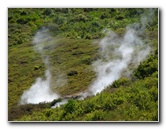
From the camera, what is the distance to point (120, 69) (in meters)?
6.23

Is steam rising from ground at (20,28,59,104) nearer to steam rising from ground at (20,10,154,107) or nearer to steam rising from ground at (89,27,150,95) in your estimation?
steam rising from ground at (20,10,154,107)

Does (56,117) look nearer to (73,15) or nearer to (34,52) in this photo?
(34,52)

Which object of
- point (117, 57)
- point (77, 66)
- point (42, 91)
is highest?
point (117, 57)

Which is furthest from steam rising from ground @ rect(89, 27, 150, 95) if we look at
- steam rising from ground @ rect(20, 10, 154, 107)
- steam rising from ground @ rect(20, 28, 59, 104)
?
steam rising from ground @ rect(20, 28, 59, 104)

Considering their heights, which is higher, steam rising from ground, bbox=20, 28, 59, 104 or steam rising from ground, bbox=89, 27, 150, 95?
steam rising from ground, bbox=89, 27, 150, 95

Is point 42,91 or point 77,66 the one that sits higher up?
point 77,66

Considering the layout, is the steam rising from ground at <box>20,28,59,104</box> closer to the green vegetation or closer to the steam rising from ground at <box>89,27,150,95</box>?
the green vegetation

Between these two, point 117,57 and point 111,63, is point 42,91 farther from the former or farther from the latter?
point 117,57

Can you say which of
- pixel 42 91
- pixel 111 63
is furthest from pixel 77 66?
pixel 42 91

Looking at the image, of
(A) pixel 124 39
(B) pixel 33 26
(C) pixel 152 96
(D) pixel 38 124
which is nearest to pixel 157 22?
(A) pixel 124 39

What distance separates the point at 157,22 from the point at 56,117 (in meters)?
1.93

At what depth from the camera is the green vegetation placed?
6.18m

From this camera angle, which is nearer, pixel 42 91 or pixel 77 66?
pixel 42 91

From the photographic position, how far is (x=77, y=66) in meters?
6.34
